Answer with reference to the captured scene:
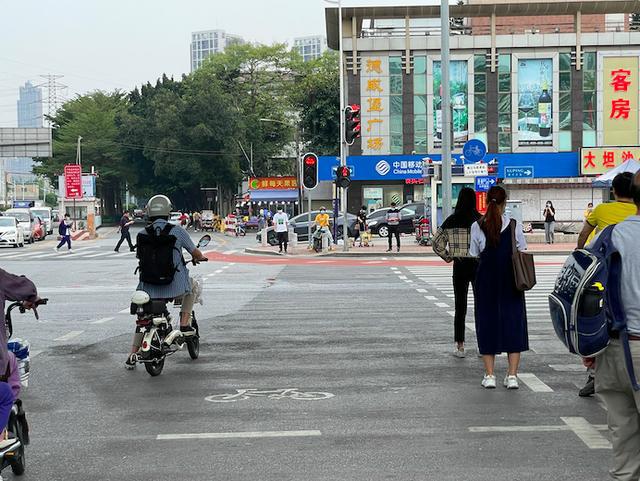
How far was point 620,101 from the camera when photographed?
2267 inches

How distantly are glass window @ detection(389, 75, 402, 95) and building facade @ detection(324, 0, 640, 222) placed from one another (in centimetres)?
6

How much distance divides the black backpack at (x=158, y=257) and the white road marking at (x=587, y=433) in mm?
4077

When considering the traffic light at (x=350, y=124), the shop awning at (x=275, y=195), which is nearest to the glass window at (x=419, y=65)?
the shop awning at (x=275, y=195)

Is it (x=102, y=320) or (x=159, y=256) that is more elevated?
(x=159, y=256)

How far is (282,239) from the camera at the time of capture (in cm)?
3694

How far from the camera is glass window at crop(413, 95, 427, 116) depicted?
5831 cm

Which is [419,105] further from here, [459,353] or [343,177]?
[459,353]

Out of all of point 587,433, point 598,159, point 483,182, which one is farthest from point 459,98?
point 587,433

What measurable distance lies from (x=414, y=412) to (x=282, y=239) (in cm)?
2945

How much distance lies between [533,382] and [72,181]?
67.7 m

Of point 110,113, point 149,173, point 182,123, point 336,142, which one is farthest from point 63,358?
point 110,113

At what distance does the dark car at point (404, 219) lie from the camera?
47.9 m

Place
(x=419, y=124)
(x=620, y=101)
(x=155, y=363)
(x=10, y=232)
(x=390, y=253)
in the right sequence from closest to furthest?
1. (x=155, y=363)
2. (x=390, y=253)
3. (x=10, y=232)
4. (x=620, y=101)
5. (x=419, y=124)

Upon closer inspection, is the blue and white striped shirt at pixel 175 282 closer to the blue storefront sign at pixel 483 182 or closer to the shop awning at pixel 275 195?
the blue storefront sign at pixel 483 182
